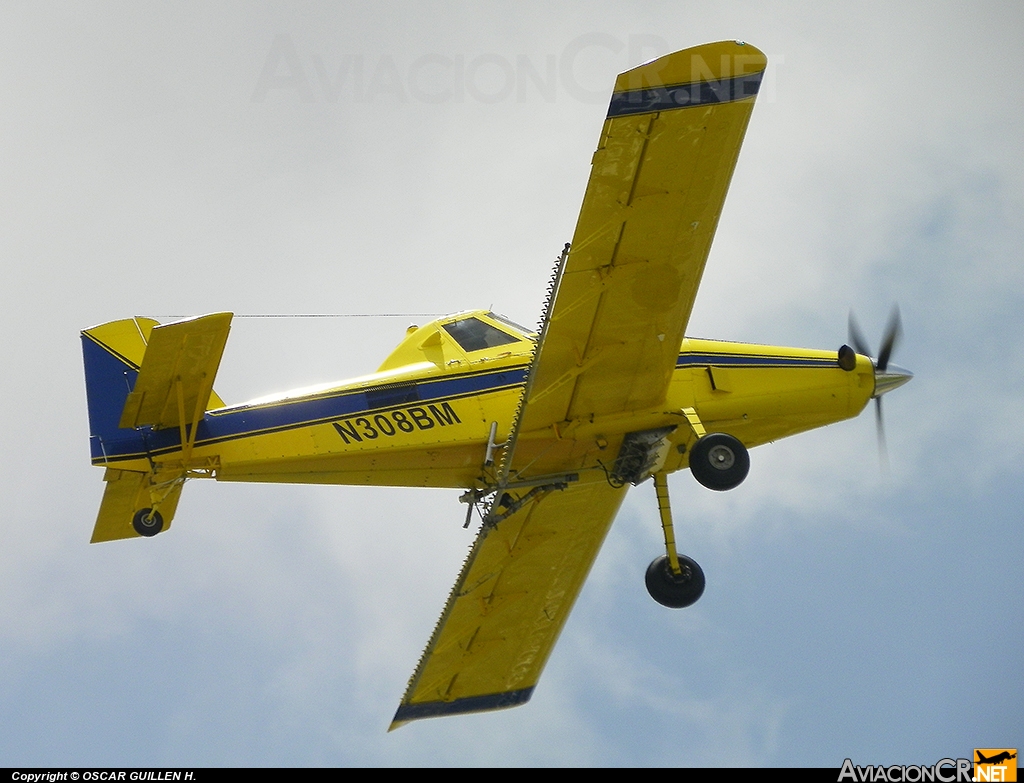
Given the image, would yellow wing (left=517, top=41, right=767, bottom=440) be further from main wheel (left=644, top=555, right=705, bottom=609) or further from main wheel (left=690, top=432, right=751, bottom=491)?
main wheel (left=644, top=555, right=705, bottom=609)

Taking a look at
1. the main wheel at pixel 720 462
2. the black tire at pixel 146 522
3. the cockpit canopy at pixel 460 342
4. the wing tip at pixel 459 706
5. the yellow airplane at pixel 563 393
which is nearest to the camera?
the yellow airplane at pixel 563 393

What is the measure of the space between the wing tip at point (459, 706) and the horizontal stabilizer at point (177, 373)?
6116 mm

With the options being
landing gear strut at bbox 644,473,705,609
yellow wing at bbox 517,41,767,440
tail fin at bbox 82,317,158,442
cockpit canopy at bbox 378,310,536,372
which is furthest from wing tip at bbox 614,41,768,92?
tail fin at bbox 82,317,158,442

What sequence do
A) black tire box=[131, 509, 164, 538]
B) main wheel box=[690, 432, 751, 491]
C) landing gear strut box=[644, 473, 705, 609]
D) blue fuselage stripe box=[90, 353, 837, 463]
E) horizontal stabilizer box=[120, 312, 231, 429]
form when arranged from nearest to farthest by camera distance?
1. horizontal stabilizer box=[120, 312, 231, 429]
2. black tire box=[131, 509, 164, 538]
3. blue fuselage stripe box=[90, 353, 837, 463]
4. main wheel box=[690, 432, 751, 491]
5. landing gear strut box=[644, 473, 705, 609]

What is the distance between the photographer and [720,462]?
46.3ft

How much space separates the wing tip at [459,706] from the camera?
703 inches

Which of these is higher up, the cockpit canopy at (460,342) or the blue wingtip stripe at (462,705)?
the cockpit canopy at (460,342)

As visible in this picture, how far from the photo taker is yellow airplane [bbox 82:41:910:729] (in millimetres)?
12672

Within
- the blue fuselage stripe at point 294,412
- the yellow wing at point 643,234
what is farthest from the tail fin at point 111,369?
the yellow wing at point 643,234

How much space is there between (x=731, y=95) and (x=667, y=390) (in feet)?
12.6

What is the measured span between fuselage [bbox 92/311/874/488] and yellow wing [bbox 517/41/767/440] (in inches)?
18.5

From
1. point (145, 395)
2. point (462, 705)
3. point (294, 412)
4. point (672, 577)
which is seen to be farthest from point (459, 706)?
point (145, 395)

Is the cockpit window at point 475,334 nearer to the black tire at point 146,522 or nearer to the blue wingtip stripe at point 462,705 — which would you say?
the black tire at point 146,522

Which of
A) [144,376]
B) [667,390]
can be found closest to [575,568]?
[667,390]
